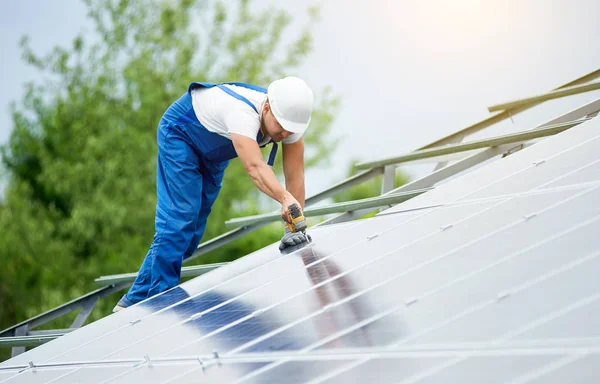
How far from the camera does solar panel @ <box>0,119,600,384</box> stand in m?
2.09

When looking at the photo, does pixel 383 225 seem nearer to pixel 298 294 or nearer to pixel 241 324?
pixel 298 294

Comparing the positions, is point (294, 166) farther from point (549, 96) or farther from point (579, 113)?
point (549, 96)

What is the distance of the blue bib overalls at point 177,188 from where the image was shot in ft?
16.9

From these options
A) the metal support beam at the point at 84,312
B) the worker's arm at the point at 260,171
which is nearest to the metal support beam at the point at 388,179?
the worker's arm at the point at 260,171

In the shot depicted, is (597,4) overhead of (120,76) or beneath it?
beneath

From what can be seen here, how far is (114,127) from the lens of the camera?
2639cm

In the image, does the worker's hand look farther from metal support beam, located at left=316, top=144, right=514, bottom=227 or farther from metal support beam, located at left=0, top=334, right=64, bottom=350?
metal support beam, located at left=0, top=334, right=64, bottom=350

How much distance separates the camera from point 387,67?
169 ft

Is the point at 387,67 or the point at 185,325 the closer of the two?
the point at 185,325

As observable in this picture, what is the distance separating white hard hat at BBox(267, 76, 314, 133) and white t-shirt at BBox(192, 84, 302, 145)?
155 millimetres

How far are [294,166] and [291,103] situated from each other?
25.2 inches

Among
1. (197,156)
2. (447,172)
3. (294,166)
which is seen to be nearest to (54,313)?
(197,156)

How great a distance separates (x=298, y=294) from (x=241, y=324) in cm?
33

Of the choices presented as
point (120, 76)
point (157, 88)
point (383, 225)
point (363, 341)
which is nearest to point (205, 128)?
point (383, 225)
